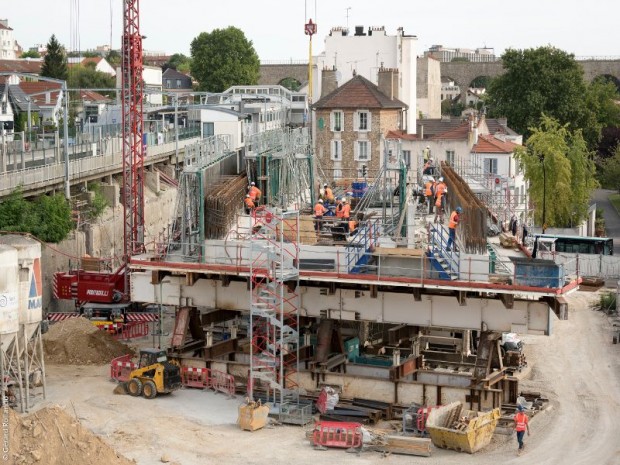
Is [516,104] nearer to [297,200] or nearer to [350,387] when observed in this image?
[297,200]

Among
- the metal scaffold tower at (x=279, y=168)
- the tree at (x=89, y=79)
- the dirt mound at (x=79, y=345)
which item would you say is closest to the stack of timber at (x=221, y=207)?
the metal scaffold tower at (x=279, y=168)

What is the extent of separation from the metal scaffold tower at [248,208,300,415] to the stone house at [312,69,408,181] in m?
38.5

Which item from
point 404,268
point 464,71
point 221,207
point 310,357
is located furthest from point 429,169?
point 464,71

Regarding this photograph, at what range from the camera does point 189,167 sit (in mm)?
39969

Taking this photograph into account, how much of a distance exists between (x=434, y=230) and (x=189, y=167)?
8804 mm

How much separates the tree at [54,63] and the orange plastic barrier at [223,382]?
312 feet

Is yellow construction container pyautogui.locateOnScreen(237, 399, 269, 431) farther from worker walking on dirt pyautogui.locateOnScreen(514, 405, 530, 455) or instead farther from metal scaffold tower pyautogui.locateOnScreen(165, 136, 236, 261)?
worker walking on dirt pyautogui.locateOnScreen(514, 405, 530, 455)

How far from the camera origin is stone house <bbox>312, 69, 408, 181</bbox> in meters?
75.1

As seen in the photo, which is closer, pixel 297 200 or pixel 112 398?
pixel 112 398

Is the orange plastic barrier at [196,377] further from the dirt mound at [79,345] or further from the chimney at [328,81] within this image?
the chimney at [328,81]

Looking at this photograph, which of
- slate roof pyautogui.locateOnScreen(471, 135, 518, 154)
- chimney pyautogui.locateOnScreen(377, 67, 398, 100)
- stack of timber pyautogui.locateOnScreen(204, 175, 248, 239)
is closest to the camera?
stack of timber pyautogui.locateOnScreen(204, 175, 248, 239)

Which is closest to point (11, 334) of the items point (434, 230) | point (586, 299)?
point (434, 230)

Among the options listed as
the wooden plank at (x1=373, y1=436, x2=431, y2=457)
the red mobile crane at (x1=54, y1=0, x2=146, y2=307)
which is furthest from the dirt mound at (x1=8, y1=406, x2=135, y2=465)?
the red mobile crane at (x1=54, y1=0, x2=146, y2=307)

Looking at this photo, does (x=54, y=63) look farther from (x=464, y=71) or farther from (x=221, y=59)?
(x=464, y=71)
